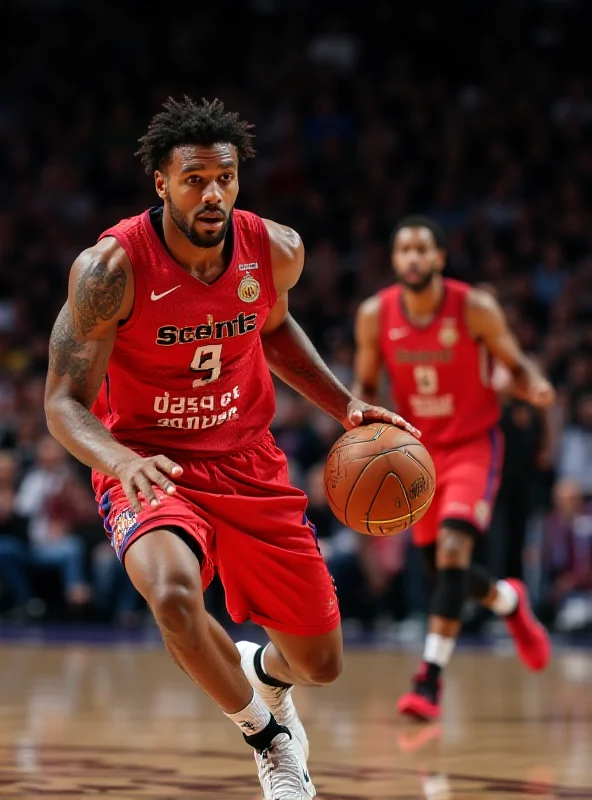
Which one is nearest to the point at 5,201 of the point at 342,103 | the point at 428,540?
the point at 342,103

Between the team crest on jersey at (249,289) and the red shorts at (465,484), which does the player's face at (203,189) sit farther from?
→ the red shorts at (465,484)

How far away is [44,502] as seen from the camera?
10.6 meters

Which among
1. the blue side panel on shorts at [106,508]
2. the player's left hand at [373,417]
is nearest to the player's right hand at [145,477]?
the blue side panel on shorts at [106,508]

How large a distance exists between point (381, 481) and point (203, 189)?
3.44ft

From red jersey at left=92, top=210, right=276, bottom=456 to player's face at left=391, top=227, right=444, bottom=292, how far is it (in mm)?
2500

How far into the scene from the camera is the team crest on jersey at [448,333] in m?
7.04

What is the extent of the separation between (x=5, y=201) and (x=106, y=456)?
11217 mm

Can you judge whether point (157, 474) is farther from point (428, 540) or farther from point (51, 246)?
point (51, 246)

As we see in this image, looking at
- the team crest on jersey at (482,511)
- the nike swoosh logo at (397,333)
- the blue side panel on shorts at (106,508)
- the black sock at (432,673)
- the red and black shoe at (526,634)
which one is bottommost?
the black sock at (432,673)

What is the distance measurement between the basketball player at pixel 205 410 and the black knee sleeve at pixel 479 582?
7.83 ft

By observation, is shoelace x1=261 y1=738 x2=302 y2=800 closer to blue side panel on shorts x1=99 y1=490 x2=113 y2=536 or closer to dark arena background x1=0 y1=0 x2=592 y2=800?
dark arena background x1=0 y1=0 x2=592 y2=800

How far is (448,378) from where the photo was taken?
7.03 meters

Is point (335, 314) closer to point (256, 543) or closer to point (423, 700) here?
point (423, 700)

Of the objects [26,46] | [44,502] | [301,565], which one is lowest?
[301,565]
